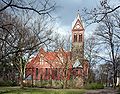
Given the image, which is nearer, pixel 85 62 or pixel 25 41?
pixel 25 41

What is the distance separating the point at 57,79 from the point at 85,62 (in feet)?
25.1

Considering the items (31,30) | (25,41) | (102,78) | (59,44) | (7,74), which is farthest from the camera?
(102,78)

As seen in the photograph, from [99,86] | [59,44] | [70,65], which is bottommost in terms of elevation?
[99,86]

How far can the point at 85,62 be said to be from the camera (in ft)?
189

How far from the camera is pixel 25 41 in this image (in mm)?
34594

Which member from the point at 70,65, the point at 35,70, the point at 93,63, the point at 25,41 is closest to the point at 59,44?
the point at 70,65

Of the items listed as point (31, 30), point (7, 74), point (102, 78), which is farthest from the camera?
point (102, 78)

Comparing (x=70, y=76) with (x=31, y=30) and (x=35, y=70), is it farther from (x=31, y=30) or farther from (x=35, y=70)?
(x=35, y=70)

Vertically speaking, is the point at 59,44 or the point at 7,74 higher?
the point at 59,44

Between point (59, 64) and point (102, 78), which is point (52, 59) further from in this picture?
point (102, 78)

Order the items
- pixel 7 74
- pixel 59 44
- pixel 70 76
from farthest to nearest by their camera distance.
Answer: pixel 7 74
pixel 70 76
pixel 59 44

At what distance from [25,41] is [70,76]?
928 inches

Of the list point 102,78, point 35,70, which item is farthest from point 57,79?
point 102,78

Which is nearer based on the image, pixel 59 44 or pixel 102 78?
A: pixel 59 44
